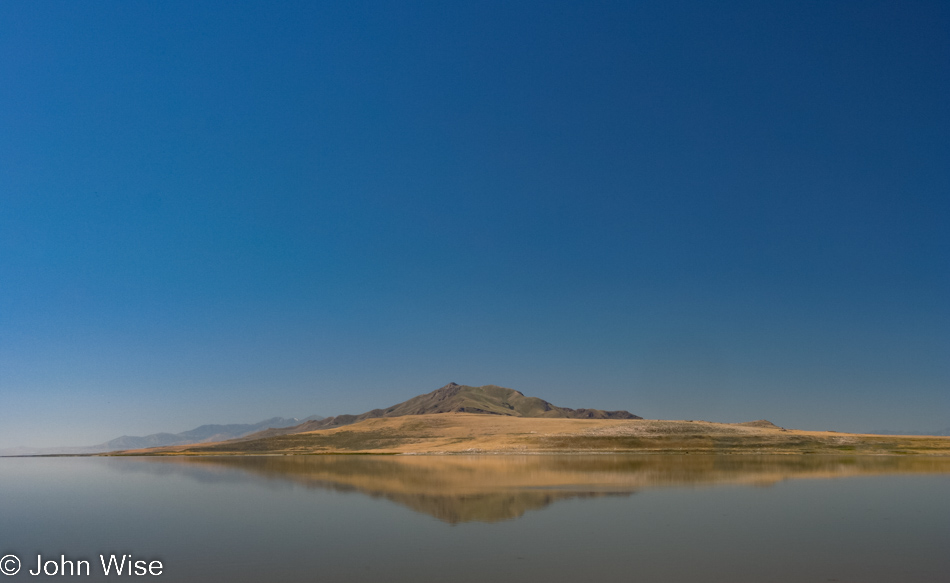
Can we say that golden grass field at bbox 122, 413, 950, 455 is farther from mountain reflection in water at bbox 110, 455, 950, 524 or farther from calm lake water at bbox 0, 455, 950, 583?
calm lake water at bbox 0, 455, 950, 583

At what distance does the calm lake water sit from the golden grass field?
4909cm

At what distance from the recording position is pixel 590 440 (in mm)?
93812

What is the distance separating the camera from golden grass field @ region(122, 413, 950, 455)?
86.2 m

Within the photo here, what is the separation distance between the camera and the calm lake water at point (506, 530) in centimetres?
1648

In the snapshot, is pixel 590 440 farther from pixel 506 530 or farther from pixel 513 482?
pixel 506 530

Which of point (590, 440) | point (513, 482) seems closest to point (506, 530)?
point (513, 482)

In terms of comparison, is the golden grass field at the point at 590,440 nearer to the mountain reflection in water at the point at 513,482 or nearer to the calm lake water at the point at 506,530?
the mountain reflection in water at the point at 513,482

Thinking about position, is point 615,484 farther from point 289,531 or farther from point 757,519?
point 289,531

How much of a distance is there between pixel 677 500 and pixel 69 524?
27951mm

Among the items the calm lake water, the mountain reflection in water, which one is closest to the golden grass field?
the mountain reflection in water

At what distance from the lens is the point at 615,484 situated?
3753 centimetres

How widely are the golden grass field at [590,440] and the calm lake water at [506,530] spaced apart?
4909cm

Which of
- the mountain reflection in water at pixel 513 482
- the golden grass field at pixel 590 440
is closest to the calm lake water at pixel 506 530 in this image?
the mountain reflection in water at pixel 513 482

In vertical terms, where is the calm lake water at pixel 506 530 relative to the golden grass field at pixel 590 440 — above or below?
above
